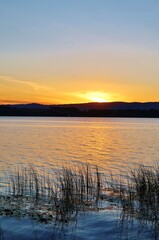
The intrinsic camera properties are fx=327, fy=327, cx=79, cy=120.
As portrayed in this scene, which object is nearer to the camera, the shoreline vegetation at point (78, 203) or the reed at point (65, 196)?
the shoreline vegetation at point (78, 203)

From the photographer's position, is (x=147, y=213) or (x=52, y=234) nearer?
(x=52, y=234)

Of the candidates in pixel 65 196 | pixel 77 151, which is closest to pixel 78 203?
pixel 65 196

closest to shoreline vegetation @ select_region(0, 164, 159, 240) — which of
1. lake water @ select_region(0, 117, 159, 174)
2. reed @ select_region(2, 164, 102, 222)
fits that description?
reed @ select_region(2, 164, 102, 222)

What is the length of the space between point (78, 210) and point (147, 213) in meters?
2.53

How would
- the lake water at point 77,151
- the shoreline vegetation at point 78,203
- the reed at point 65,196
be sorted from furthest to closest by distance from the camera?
1. the lake water at point 77,151
2. the reed at point 65,196
3. the shoreline vegetation at point 78,203

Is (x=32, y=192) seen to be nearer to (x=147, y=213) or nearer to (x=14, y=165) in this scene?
(x=147, y=213)

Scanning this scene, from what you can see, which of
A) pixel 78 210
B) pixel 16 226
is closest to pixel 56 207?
pixel 78 210

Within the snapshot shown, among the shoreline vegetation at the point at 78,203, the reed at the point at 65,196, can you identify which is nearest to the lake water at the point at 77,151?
the reed at the point at 65,196

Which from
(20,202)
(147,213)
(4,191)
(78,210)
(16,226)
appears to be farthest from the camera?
(4,191)

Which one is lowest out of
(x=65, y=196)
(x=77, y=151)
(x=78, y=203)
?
(x=77, y=151)

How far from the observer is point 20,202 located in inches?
537

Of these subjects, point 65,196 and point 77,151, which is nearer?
point 65,196

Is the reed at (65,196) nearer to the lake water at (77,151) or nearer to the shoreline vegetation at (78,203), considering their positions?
the shoreline vegetation at (78,203)

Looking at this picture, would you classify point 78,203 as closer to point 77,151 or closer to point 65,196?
point 65,196
